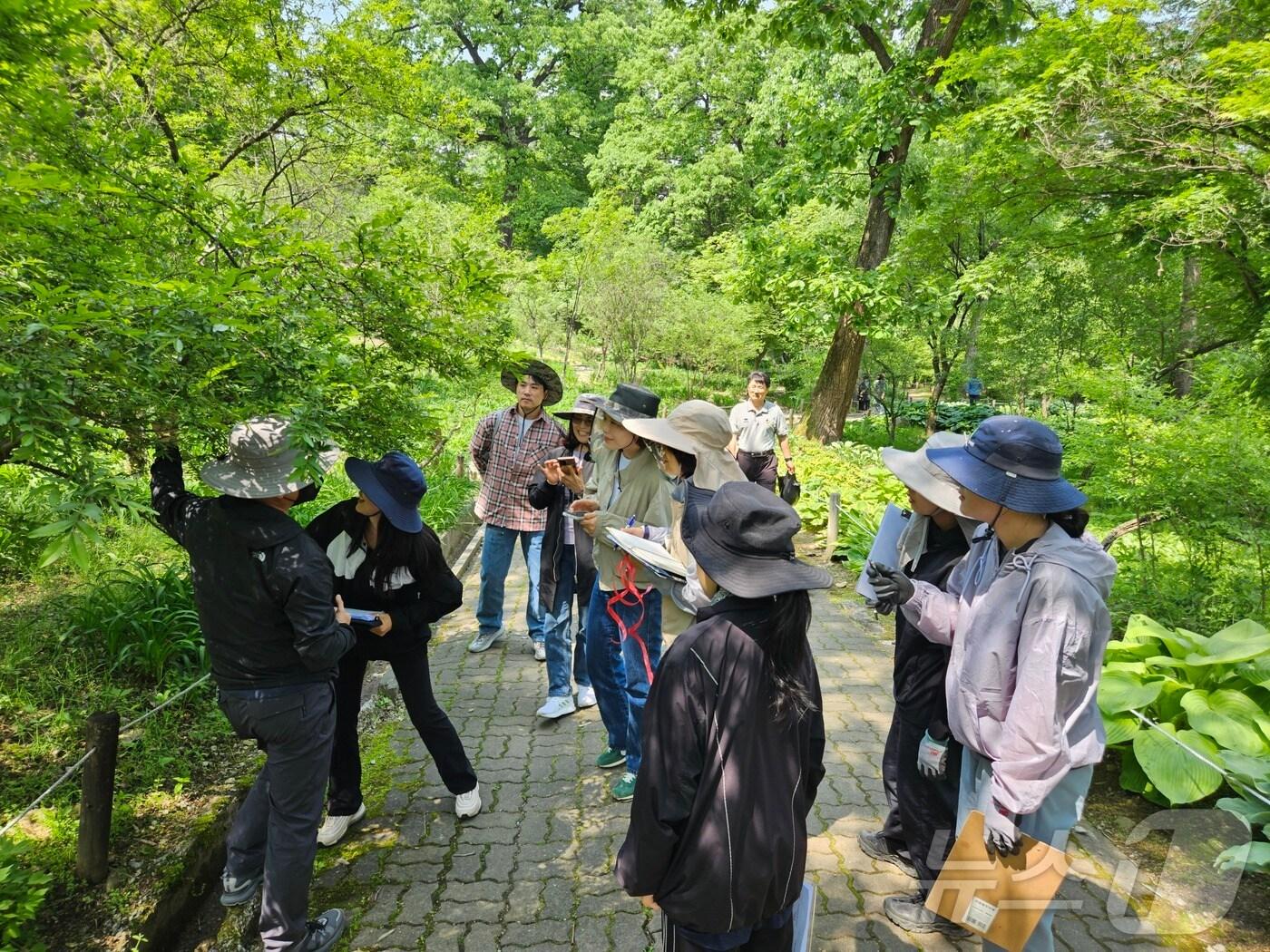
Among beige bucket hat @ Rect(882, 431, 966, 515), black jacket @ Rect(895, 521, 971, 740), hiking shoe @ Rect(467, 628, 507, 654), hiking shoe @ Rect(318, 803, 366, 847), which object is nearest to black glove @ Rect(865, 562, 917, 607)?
black jacket @ Rect(895, 521, 971, 740)

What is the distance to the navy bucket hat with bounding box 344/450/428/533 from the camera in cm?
285

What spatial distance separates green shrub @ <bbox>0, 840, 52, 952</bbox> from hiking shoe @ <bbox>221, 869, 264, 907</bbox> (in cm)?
55

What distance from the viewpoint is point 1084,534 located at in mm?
2438

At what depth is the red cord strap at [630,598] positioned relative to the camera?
349 centimetres

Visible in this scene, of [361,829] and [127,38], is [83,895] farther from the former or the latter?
[127,38]

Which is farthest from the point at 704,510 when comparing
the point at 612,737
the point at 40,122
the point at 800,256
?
the point at 800,256

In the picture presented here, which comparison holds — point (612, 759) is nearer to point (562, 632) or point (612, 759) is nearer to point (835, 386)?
point (562, 632)

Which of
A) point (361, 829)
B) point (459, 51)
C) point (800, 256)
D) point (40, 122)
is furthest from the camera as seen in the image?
point (459, 51)

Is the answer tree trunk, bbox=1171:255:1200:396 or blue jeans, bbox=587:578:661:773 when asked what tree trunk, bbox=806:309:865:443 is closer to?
tree trunk, bbox=1171:255:1200:396

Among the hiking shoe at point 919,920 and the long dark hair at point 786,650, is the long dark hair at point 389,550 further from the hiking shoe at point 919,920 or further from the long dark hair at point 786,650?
the hiking shoe at point 919,920

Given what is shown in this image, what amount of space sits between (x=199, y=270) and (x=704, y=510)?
5.70 feet

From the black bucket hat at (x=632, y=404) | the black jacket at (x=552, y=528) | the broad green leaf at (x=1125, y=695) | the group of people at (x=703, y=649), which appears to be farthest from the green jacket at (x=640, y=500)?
the broad green leaf at (x=1125, y=695)

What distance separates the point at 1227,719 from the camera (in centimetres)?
366

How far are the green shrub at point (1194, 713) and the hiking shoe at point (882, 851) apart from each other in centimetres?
133
